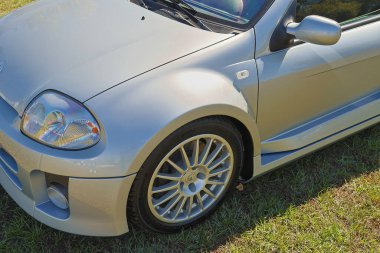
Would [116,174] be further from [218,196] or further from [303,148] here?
[303,148]

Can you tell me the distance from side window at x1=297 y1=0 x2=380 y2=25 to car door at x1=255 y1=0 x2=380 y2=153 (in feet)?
0.10

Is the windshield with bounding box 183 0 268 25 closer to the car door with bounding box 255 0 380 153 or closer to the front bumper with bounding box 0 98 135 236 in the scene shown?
the car door with bounding box 255 0 380 153

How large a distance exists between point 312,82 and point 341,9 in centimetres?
53

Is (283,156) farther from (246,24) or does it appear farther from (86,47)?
(86,47)

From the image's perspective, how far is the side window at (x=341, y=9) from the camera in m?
2.73

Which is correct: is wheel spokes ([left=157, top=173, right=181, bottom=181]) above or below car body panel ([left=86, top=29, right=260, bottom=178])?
below

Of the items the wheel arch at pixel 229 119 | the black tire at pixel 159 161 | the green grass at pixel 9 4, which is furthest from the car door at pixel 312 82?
the green grass at pixel 9 4

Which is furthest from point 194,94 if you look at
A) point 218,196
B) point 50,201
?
point 50,201

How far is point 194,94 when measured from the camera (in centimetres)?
225

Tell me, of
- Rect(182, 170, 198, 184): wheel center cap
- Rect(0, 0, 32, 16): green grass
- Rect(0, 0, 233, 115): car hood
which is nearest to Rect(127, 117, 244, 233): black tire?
Rect(182, 170, 198, 184): wheel center cap

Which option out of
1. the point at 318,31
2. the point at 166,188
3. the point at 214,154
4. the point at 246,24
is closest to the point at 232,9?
the point at 246,24

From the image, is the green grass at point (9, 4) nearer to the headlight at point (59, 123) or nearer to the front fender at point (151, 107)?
the headlight at point (59, 123)

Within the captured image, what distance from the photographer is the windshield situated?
257cm

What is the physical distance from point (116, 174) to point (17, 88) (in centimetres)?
74
